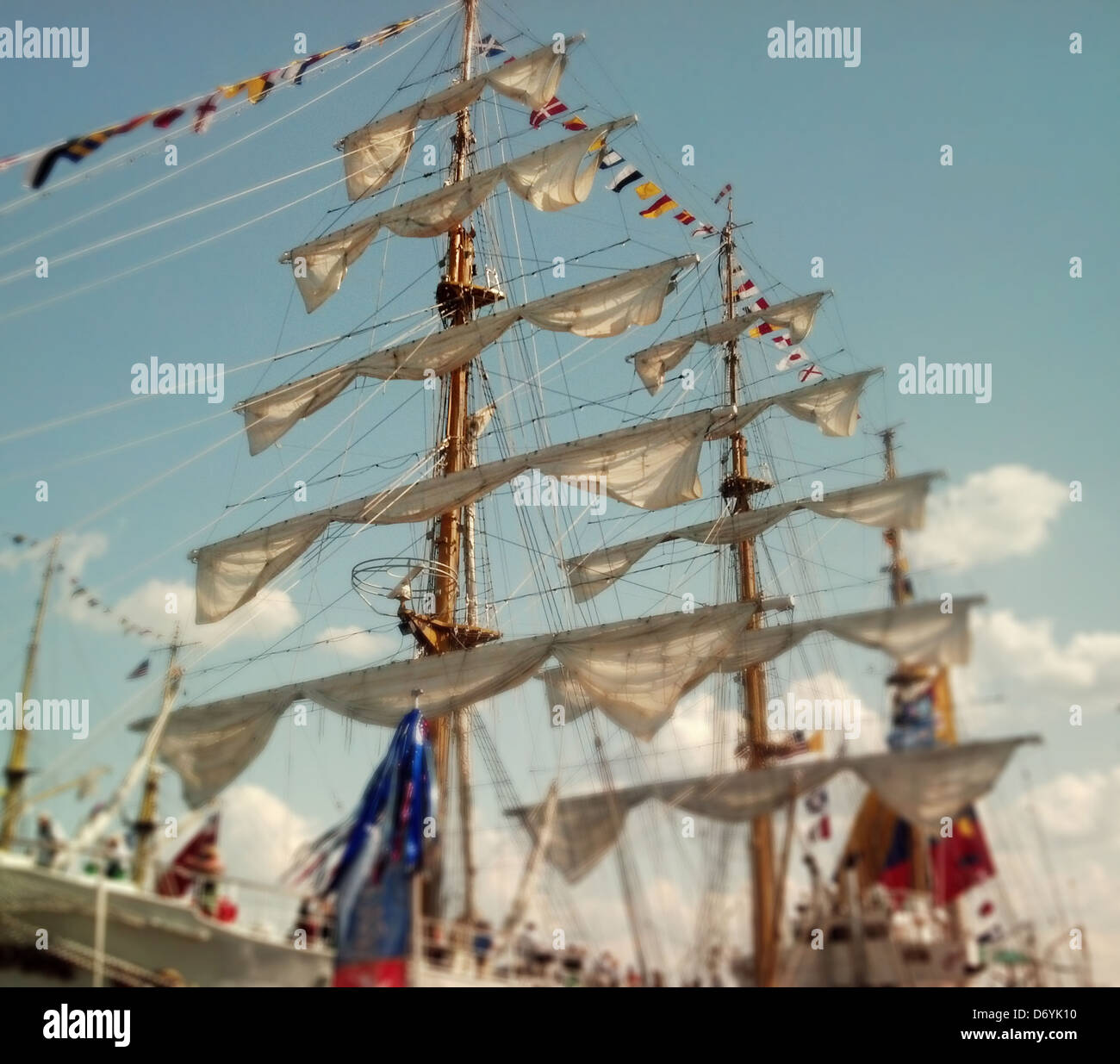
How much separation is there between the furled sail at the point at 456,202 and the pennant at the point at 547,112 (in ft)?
1.81

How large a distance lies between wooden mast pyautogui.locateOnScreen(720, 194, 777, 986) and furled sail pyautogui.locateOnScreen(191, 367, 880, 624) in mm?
2122

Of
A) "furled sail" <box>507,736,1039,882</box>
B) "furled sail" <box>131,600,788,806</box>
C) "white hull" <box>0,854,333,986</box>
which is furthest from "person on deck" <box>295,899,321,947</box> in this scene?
"furled sail" <box>131,600,788,806</box>

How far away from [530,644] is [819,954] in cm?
610

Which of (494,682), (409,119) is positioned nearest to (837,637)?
(494,682)

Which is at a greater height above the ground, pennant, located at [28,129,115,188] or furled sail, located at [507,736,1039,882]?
pennant, located at [28,129,115,188]

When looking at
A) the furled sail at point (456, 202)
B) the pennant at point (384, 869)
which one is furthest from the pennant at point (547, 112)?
the pennant at point (384, 869)

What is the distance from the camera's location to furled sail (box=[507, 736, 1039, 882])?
14312mm

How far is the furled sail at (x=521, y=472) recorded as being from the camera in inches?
794

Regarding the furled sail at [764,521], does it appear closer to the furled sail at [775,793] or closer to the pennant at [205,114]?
the furled sail at [775,793]

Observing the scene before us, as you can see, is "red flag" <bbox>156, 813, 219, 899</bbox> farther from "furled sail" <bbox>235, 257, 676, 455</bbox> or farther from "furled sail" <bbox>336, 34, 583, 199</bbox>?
"furled sail" <bbox>336, 34, 583, 199</bbox>

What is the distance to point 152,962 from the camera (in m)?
13.4

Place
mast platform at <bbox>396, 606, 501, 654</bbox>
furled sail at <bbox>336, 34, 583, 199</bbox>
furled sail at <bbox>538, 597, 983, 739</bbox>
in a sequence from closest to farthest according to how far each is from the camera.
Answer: furled sail at <bbox>538, 597, 983, 739</bbox> → mast platform at <bbox>396, 606, 501, 654</bbox> → furled sail at <bbox>336, 34, 583, 199</bbox>
